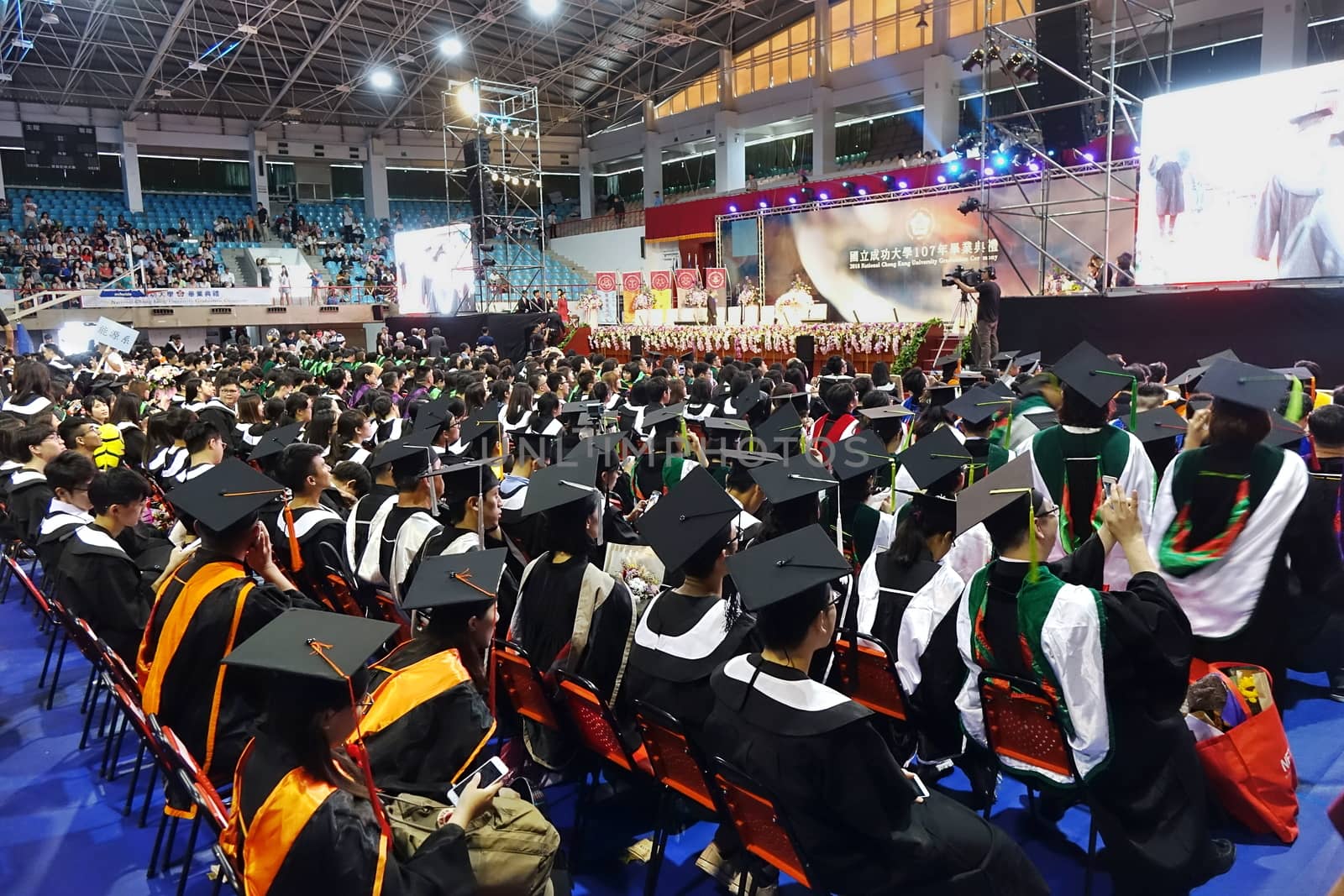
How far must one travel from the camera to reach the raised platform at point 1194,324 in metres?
7.98

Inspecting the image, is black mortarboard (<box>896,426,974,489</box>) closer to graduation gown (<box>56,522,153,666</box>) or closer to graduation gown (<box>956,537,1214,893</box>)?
graduation gown (<box>956,537,1214,893</box>)

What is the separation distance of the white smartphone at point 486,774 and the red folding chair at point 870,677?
1.28 metres

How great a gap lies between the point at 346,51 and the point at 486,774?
27.5m

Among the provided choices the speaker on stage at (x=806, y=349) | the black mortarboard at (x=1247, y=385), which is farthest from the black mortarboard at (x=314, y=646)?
the speaker on stage at (x=806, y=349)

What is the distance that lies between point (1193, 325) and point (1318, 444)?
19.7ft

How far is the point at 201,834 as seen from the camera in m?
3.32

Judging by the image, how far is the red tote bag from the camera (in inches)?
110

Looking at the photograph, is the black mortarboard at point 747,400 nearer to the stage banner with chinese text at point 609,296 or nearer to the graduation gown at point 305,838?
the graduation gown at point 305,838

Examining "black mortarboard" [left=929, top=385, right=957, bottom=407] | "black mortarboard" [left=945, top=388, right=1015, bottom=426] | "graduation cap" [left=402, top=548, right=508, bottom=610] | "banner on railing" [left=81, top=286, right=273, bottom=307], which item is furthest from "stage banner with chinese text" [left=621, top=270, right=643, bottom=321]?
"graduation cap" [left=402, top=548, right=508, bottom=610]

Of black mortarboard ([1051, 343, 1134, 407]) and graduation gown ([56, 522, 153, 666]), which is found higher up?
black mortarboard ([1051, 343, 1134, 407])

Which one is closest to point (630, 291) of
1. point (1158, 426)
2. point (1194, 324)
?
point (1194, 324)

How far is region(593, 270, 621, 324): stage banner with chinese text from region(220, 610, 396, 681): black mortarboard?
18.3 metres

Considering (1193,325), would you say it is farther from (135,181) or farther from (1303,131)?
(135,181)

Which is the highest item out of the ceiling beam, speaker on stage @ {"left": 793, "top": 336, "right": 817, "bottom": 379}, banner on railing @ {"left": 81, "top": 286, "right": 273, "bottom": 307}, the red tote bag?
the ceiling beam
